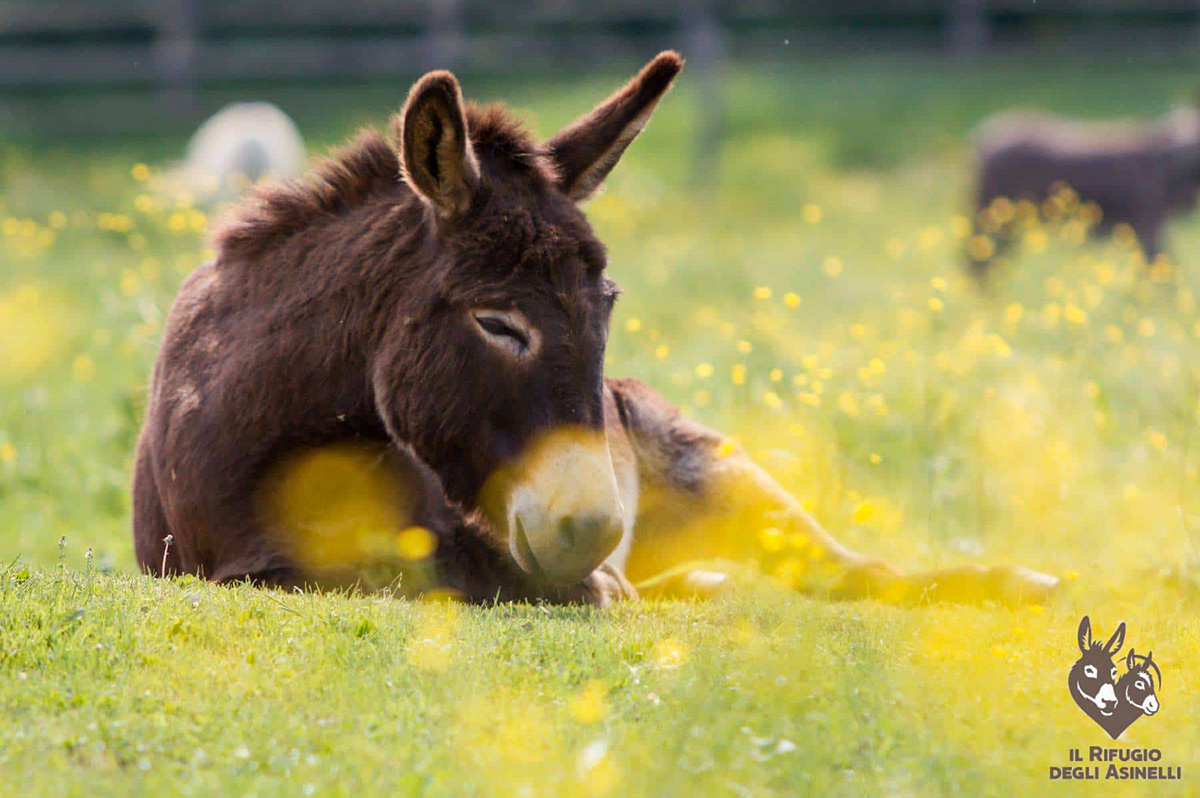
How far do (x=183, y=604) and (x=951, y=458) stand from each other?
4.31m

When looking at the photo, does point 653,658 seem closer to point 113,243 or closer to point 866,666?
point 866,666

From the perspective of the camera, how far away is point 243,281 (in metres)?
4.69

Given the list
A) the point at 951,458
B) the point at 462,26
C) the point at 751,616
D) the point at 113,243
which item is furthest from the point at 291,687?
the point at 462,26

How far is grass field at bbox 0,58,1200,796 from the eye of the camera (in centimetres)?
310

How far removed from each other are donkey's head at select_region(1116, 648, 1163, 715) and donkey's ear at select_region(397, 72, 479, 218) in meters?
2.44

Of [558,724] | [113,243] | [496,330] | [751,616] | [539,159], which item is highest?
[539,159]

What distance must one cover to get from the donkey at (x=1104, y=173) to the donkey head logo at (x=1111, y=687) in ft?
37.6

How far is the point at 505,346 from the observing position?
3.99 m

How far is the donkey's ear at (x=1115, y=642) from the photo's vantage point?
3.79 metres

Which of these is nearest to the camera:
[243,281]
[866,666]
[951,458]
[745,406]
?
[866,666]

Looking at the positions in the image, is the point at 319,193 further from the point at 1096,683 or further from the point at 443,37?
the point at 443,37

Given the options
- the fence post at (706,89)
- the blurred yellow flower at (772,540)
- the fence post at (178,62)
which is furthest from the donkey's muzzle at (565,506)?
the fence post at (178,62)

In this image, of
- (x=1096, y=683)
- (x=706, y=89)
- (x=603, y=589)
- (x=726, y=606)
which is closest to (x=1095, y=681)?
(x=1096, y=683)

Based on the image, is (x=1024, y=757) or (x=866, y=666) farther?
(x=866, y=666)
